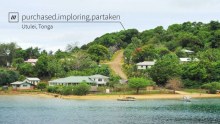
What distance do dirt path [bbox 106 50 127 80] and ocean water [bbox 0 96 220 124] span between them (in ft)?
97.7

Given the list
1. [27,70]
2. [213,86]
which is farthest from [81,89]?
[27,70]

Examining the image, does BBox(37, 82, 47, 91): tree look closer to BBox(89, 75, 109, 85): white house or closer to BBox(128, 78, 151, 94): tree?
BBox(89, 75, 109, 85): white house

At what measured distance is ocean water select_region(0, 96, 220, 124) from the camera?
163ft

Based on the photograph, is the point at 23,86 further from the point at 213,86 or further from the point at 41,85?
the point at 213,86

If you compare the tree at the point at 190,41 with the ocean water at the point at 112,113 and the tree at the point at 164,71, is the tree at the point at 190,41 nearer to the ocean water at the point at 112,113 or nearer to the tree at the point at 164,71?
the tree at the point at 164,71

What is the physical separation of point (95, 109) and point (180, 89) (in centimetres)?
3041

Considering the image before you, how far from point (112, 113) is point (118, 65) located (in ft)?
192

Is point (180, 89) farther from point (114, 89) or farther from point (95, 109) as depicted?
point (95, 109)

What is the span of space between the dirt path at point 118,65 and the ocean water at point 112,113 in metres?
29.8

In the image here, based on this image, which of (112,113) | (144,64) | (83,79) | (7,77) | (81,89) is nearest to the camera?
(112,113)

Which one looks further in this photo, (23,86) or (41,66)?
(41,66)

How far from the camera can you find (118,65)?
11556 centimetres

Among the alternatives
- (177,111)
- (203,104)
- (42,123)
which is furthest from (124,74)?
(42,123)

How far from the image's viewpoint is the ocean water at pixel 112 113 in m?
49.6
